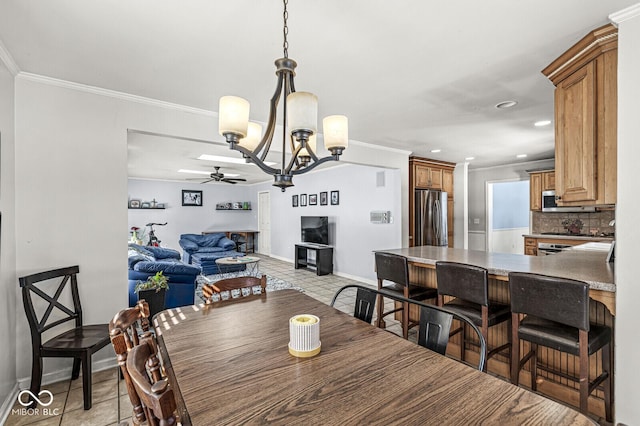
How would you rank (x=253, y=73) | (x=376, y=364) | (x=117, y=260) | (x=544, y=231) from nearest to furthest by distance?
(x=376, y=364) → (x=253, y=73) → (x=117, y=260) → (x=544, y=231)

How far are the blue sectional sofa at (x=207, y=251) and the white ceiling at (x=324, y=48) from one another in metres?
4.17

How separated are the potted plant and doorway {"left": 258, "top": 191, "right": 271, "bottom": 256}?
602 centimetres

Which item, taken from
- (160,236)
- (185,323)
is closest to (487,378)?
(185,323)

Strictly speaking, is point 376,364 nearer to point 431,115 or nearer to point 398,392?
point 398,392

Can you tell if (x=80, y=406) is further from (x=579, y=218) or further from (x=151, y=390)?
(x=579, y=218)

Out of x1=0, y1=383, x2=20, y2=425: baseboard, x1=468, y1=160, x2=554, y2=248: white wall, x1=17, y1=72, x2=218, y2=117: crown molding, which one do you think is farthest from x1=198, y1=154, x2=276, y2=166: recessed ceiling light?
x1=468, y1=160, x2=554, y2=248: white wall

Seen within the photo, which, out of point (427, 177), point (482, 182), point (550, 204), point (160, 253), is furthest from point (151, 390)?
point (482, 182)

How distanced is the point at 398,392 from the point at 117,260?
2.66m

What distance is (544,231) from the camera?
6.06 metres

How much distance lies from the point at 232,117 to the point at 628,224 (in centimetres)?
211

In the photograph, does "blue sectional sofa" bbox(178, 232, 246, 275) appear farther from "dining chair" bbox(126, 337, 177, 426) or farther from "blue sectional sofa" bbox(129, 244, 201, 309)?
"dining chair" bbox(126, 337, 177, 426)

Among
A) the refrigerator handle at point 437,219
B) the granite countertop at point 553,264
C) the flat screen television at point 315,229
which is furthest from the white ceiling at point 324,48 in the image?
the flat screen television at point 315,229

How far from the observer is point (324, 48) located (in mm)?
2023

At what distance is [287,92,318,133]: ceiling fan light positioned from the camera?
148 centimetres
